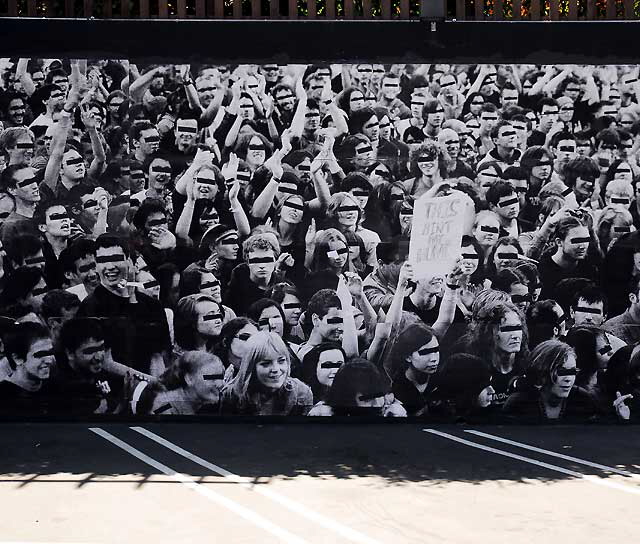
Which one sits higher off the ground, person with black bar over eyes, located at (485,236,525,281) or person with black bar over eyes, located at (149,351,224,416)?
person with black bar over eyes, located at (485,236,525,281)

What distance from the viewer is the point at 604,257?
10938 mm

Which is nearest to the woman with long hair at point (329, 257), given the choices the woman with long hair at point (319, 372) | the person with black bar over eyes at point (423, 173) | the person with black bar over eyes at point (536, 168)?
the woman with long hair at point (319, 372)

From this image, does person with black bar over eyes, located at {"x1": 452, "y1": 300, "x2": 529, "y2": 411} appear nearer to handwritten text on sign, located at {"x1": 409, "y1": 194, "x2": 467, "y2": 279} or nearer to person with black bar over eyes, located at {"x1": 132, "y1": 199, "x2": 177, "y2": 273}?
handwritten text on sign, located at {"x1": 409, "y1": 194, "x2": 467, "y2": 279}

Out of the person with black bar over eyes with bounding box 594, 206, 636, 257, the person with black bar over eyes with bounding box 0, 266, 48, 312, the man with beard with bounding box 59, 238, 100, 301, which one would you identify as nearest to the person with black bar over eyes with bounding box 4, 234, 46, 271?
the person with black bar over eyes with bounding box 0, 266, 48, 312

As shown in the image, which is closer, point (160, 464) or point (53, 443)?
point (160, 464)

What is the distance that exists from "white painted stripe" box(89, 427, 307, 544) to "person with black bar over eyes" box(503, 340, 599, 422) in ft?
13.6

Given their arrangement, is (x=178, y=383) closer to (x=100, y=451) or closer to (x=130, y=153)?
(x=100, y=451)

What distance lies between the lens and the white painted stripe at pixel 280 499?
260 inches

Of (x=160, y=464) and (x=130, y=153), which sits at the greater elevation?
(x=130, y=153)

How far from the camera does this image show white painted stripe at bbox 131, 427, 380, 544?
260 inches

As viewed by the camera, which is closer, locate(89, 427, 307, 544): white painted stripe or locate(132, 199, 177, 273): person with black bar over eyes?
locate(89, 427, 307, 544): white painted stripe

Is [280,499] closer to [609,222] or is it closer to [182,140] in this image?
[182,140]

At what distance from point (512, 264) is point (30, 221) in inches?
214

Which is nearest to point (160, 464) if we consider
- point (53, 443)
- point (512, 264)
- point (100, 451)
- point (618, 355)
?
point (100, 451)
